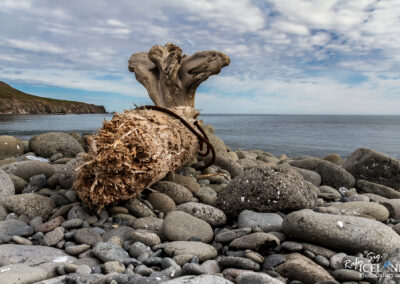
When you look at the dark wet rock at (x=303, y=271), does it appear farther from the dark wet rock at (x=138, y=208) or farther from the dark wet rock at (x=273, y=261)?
the dark wet rock at (x=138, y=208)

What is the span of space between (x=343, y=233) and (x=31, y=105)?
103m

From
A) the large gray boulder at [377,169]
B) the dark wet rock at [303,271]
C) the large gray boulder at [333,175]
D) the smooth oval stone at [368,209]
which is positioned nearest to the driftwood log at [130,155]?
the dark wet rock at [303,271]

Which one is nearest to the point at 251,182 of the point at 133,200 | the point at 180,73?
the point at 133,200

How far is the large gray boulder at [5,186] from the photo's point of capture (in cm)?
470

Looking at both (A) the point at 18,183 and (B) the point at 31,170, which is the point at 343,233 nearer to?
(A) the point at 18,183

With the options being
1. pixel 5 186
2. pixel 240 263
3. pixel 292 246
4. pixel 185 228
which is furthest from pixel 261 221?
pixel 5 186

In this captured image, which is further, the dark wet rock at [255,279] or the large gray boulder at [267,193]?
the large gray boulder at [267,193]

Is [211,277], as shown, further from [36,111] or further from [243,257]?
→ [36,111]

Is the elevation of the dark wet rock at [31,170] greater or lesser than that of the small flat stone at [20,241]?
greater

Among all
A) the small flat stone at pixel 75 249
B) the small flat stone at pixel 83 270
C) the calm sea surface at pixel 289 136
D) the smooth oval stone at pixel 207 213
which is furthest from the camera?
the calm sea surface at pixel 289 136

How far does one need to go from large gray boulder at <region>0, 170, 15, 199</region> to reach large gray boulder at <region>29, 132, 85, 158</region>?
3235mm

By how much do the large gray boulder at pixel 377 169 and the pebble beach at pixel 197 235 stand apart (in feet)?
7.20

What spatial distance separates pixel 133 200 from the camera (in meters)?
4.63

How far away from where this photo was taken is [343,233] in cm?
318
